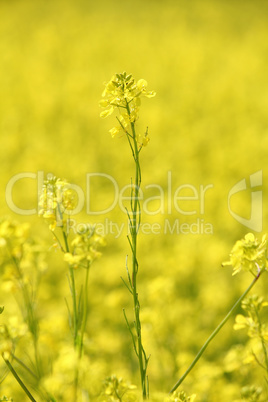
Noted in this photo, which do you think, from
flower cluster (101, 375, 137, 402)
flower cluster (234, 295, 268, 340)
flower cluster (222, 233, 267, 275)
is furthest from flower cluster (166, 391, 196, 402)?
flower cluster (222, 233, 267, 275)

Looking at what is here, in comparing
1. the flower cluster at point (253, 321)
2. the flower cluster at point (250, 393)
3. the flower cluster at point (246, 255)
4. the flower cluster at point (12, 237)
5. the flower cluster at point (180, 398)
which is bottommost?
the flower cluster at point (250, 393)

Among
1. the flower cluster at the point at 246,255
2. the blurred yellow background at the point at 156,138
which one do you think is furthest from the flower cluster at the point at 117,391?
the flower cluster at the point at 246,255

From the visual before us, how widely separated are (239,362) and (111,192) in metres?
3.84

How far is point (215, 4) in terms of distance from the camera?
15492mm

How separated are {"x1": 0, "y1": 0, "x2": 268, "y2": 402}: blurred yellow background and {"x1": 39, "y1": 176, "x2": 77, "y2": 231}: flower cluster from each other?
642 mm

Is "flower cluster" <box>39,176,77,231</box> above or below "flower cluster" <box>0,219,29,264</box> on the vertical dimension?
above

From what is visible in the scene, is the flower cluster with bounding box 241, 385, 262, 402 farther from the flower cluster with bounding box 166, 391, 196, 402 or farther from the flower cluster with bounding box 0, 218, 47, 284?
the flower cluster with bounding box 0, 218, 47, 284

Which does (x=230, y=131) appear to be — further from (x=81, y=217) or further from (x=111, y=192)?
(x=81, y=217)

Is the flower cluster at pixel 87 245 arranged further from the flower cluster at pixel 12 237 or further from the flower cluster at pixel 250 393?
the flower cluster at pixel 250 393

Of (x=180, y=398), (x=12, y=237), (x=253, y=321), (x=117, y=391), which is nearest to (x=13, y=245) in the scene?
(x=12, y=237)

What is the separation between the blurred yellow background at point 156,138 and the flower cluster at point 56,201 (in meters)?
0.64

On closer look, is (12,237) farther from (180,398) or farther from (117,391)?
(180,398)

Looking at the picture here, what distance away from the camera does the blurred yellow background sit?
122 inches

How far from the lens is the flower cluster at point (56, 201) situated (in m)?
1.69
